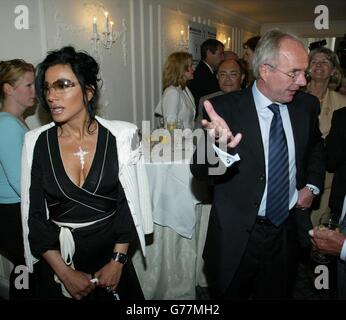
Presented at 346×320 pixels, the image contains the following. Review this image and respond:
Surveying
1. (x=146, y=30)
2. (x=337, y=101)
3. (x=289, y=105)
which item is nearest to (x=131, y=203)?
(x=289, y=105)

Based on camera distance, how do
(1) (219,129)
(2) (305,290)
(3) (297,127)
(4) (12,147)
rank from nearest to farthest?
(1) (219,129) → (3) (297,127) → (4) (12,147) → (2) (305,290)

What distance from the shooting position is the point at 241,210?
1.67 metres

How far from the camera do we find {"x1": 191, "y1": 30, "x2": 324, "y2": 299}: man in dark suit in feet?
5.33

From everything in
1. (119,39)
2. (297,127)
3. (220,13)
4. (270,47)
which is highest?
(220,13)

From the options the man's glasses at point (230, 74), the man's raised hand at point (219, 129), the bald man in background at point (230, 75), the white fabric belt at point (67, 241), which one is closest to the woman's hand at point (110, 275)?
the white fabric belt at point (67, 241)

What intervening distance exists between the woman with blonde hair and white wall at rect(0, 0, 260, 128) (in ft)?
2.40

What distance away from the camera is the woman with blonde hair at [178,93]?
12.6ft

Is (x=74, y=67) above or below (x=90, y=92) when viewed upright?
above

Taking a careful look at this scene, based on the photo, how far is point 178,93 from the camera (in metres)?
3.89

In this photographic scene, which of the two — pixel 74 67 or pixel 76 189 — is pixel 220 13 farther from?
pixel 76 189

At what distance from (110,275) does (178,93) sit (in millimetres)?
2714

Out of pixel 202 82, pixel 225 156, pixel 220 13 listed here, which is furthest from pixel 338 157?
pixel 220 13
